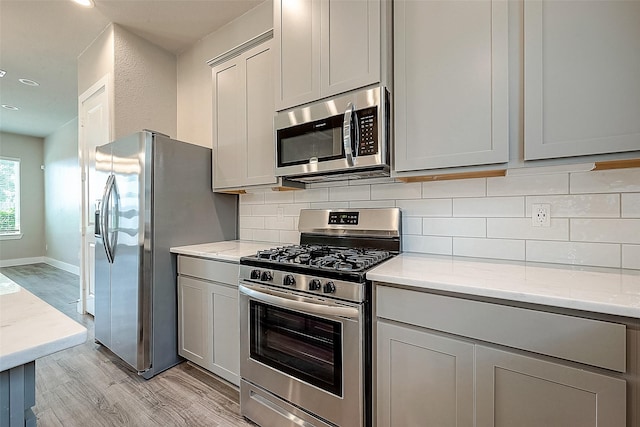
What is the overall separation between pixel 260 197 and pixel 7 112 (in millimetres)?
5823

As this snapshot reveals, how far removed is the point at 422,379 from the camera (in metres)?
1.23

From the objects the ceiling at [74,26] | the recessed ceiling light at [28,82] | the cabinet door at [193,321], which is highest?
the ceiling at [74,26]

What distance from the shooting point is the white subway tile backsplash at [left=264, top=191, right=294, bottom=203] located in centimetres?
253

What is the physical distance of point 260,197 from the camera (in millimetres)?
2734

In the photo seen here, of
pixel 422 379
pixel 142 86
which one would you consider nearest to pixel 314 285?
pixel 422 379

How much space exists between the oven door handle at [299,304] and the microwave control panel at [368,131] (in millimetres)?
837

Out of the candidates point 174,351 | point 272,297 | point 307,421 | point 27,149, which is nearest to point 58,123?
point 27,149

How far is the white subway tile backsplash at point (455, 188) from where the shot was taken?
169 cm

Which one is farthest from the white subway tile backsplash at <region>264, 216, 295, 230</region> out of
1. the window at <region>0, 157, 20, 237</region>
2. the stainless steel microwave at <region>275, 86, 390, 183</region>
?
the window at <region>0, 157, 20, 237</region>

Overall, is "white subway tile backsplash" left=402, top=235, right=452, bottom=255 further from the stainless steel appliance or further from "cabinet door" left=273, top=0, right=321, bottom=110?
"cabinet door" left=273, top=0, right=321, bottom=110

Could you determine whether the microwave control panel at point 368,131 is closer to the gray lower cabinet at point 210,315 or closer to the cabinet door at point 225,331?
the gray lower cabinet at point 210,315

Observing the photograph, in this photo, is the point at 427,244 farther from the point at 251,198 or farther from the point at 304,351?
the point at 251,198

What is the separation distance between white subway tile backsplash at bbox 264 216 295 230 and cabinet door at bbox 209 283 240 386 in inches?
29.5

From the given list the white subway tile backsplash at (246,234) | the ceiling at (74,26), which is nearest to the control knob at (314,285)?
the white subway tile backsplash at (246,234)
